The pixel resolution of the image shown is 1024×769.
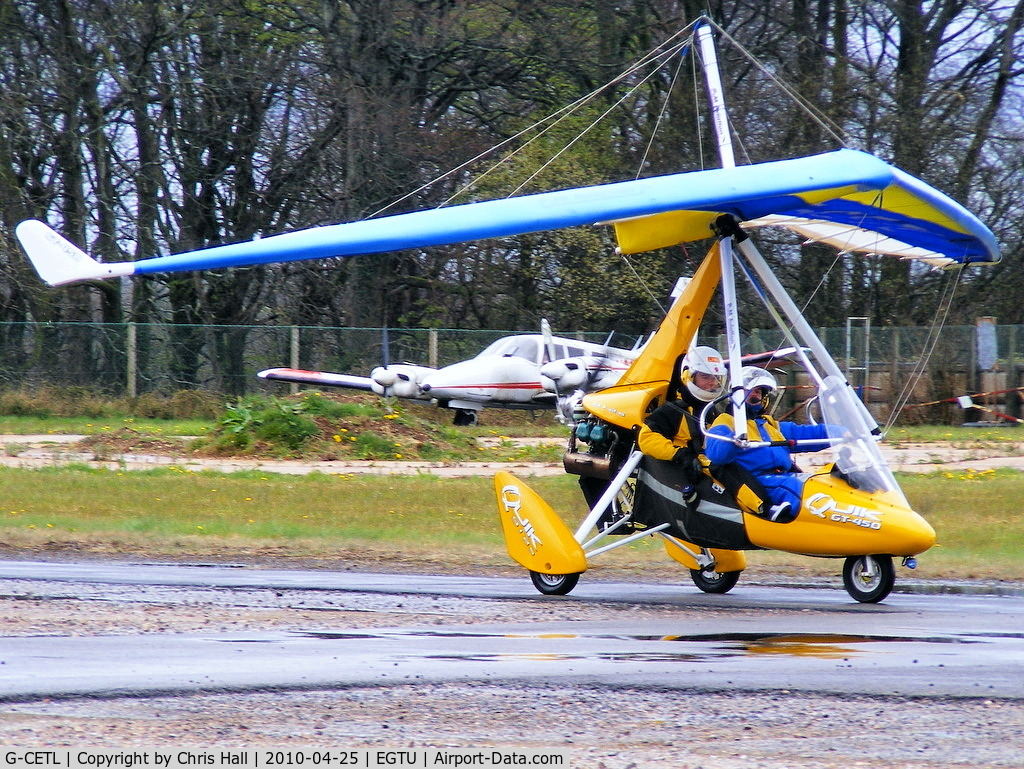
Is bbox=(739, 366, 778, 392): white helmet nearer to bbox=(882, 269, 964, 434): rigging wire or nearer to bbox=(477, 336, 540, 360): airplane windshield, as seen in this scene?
bbox=(882, 269, 964, 434): rigging wire

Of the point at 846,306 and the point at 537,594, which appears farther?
the point at 846,306

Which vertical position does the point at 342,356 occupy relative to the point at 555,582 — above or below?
above

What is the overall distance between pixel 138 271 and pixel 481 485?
10413 mm

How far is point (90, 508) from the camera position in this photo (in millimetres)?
15773

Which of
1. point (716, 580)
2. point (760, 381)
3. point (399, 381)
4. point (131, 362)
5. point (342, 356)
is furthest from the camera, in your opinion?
point (342, 356)

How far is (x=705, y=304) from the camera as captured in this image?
1016 cm

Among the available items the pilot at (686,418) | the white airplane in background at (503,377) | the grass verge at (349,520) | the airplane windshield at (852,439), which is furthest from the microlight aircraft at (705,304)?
the white airplane in background at (503,377)

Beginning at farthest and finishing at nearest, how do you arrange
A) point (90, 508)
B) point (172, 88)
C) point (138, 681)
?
point (172, 88)
point (90, 508)
point (138, 681)

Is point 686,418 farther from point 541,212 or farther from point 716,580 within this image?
point 541,212

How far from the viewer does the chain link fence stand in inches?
1213

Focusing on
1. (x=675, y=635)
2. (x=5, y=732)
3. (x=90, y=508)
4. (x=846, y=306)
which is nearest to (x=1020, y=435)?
(x=846, y=306)

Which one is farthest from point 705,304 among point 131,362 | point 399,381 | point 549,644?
point 131,362

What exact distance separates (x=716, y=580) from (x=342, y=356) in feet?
81.4

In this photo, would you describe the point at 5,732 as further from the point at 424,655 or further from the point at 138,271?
the point at 138,271
